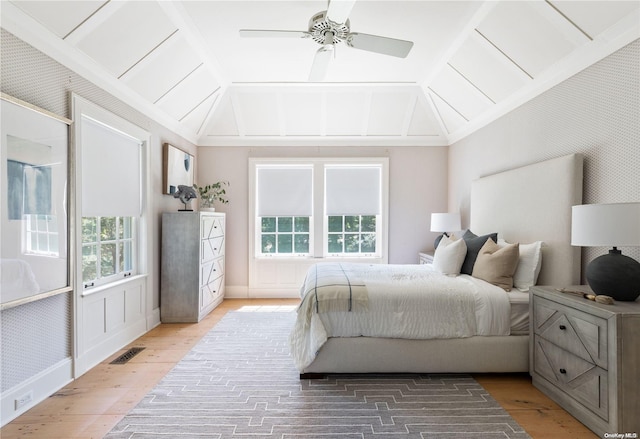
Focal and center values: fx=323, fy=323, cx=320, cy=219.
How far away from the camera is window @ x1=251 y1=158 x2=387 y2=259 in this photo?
5172mm

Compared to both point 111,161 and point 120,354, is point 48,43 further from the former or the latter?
point 120,354

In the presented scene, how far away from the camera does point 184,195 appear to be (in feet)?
13.6

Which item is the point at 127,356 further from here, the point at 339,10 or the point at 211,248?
the point at 339,10

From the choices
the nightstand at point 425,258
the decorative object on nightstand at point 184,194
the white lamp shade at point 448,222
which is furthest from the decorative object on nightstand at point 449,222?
the decorative object on nightstand at point 184,194

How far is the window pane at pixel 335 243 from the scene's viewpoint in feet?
17.3

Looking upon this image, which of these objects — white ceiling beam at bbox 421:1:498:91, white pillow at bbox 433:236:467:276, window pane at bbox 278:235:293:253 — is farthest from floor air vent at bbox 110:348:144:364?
white ceiling beam at bbox 421:1:498:91

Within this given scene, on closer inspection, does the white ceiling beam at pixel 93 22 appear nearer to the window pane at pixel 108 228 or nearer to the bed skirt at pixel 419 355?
the window pane at pixel 108 228

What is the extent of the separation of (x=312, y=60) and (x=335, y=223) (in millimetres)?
2483

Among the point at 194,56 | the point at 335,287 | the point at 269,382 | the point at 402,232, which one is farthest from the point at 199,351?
the point at 402,232

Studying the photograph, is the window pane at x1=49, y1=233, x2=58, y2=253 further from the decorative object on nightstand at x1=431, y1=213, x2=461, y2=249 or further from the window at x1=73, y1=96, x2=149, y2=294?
the decorative object on nightstand at x1=431, y1=213, x2=461, y2=249

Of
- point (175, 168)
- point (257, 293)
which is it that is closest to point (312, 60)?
point (175, 168)

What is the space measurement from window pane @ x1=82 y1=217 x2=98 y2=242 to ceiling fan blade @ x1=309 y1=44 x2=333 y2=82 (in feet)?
7.79

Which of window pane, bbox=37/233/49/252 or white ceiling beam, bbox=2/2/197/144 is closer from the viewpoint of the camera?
white ceiling beam, bbox=2/2/197/144

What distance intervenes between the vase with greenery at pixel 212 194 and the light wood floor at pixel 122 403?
7.46 ft
